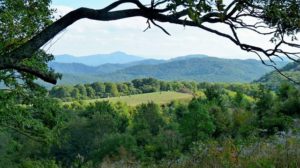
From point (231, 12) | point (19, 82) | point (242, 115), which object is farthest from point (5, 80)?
point (242, 115)

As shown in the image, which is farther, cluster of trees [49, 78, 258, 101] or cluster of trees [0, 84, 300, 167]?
cluster of trees [49, 78, 258, 101]

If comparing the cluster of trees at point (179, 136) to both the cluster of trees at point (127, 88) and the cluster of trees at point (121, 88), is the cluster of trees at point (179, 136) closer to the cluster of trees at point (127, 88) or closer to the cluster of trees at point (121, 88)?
the cluster of trees at point (127, 88)

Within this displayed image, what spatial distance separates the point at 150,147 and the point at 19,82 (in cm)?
4277

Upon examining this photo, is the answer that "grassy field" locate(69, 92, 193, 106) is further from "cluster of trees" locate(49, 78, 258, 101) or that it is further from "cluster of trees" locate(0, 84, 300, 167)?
"cluster of trees" locate(0, 84, 300, 167)

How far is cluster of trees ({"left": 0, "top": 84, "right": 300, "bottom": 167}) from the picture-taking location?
633 centimetres

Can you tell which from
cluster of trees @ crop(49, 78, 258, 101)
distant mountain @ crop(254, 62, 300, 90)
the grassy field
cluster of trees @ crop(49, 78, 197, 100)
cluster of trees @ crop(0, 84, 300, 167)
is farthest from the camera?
cluster of trees @ crop(49, 78, 197, 100)

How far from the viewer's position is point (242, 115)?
53.6 meters


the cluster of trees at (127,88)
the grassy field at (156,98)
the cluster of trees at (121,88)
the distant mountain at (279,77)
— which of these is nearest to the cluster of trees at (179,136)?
the distant mountain at (279,77)

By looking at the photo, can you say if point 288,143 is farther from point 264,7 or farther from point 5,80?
point 5,80

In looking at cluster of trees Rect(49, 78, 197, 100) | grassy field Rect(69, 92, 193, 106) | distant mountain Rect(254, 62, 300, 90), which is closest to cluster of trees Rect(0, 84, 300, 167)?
distant mountain Rect(254, 62, 300, 90)

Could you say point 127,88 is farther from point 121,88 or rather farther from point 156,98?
point 156,98

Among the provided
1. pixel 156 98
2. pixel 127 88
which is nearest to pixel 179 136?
pixel 156 98

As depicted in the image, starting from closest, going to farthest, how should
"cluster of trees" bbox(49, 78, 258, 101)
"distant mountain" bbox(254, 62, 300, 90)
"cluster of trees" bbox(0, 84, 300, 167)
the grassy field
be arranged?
"cluster of trees" bbox(0, 84, 300, 167) < "distant mountain" bbox(254, 62, 300, 90) < the grassy field < "cluster of trees" bbox(49, 78, 258, 101)

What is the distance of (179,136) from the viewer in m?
62.7
